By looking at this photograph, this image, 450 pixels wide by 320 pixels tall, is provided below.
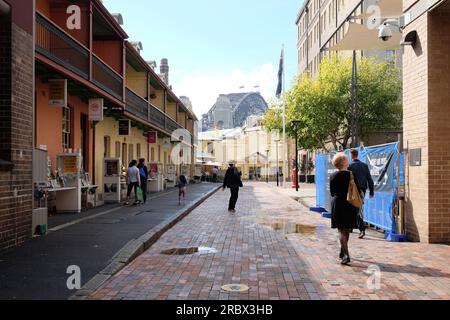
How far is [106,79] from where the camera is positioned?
17.1 meters

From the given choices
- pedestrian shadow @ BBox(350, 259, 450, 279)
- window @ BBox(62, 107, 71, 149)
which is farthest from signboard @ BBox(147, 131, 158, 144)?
pedestrian shadow @ BBox(350, 259, 450, 279)

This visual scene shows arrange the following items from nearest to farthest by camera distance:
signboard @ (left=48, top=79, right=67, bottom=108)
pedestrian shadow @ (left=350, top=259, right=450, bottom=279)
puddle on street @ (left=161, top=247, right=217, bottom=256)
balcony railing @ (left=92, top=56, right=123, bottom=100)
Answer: pedestrian shadow @ (left=350, top=259, right=450, bottom=279) < puddle on street @ (left=161, top=247, right=217, bottom=256) < signboard @ (left=48, top=79, right=67, bottom=108) < balcony railing @ (left=92, top=56, right=123, bottom=100)

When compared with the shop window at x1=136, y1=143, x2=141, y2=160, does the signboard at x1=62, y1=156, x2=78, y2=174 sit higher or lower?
lower

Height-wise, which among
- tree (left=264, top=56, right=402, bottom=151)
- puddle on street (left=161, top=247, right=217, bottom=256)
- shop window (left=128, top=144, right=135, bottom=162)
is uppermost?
tree (left=264, top=56, right=402, bottom=151)

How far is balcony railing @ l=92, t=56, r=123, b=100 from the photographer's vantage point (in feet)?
51.7

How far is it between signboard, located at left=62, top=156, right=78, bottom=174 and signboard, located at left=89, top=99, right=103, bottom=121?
2123 millimetres

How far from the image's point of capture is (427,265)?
23.9ft

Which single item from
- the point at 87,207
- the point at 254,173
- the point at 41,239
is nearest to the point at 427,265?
the point at 41,239

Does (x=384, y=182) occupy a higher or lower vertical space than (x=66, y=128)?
lower

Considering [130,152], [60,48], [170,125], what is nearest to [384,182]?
[60,48]

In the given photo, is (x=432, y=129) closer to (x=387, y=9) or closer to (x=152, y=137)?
(x=387, y=9)

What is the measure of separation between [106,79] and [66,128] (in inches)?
92.7

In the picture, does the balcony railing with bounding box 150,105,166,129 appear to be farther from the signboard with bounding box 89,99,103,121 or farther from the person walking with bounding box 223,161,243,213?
the person walking with bounding box 223,161,243,213

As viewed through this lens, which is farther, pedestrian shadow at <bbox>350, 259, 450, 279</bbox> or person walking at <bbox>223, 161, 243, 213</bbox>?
person walking at <bbox>223, 161, 243, 213</bbox>
